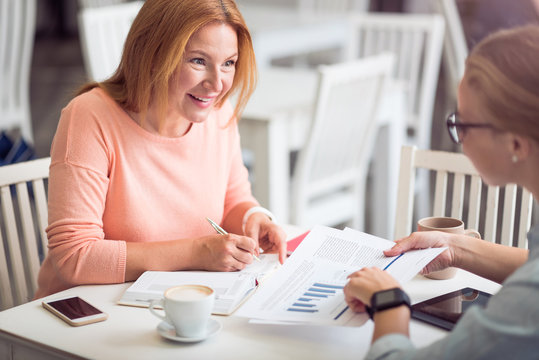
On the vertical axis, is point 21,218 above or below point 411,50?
below

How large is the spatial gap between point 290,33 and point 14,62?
4.53 feet

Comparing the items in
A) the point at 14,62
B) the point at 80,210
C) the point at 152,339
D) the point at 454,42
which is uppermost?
the point at 454,42

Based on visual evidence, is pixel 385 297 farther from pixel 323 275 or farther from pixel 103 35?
pixel 103 35

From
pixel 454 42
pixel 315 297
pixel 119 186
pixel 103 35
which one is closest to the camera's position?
pixel 315 297

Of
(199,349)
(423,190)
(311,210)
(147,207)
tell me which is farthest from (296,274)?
(423,190)

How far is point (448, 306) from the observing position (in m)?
1.16

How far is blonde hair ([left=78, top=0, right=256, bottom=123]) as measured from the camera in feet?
4.28

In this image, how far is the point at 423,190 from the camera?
3133 mm

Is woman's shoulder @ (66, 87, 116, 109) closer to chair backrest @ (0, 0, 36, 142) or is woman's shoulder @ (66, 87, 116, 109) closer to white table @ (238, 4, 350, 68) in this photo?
white table @ (238, 4, 350, 68)

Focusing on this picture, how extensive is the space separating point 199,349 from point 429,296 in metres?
0.42

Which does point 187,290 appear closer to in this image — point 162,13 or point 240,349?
point 240,349

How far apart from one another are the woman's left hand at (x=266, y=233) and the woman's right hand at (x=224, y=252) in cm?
10

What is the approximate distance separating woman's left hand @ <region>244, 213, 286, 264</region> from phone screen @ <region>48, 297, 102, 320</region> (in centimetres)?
38

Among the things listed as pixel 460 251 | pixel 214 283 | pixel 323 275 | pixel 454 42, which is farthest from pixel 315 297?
pixel 454 42
